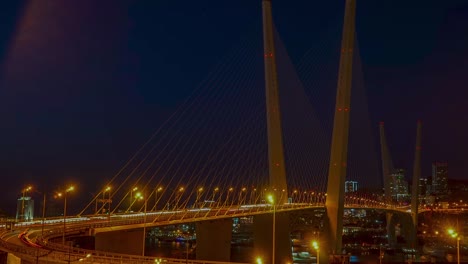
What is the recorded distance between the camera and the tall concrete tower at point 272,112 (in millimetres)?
32375

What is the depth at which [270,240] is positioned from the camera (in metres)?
31.6

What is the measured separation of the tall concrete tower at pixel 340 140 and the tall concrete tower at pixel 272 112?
15.9 feet

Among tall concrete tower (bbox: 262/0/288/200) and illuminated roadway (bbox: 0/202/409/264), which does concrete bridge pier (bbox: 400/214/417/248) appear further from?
tall concrete tower (bbox: 262/0/288/200)

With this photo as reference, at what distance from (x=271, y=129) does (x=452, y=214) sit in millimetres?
89115

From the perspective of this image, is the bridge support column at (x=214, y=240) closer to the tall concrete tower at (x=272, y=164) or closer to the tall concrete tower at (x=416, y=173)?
the tall concrete tower at (x=272, y=164)

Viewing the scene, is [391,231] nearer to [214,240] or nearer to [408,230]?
[408,230]

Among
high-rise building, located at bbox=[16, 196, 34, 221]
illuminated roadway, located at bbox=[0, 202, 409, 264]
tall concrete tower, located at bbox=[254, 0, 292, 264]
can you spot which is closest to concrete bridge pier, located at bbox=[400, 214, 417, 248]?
illuminated roadway, located at bbox=[0, 202, 409, 264]

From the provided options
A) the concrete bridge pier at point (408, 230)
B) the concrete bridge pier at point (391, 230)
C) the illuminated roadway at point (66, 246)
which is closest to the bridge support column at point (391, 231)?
the concrete bridge pier at point (391, 230)

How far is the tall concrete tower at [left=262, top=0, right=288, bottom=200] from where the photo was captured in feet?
106

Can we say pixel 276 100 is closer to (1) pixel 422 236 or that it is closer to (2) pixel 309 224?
(2) pixel 309 224

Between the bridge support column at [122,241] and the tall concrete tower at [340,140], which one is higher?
the tall concrete tower at [340,140]

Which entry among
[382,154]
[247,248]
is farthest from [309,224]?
[382,154]

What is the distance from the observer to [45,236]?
24.8m

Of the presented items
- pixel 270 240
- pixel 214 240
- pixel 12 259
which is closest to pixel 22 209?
pixel 214 240
